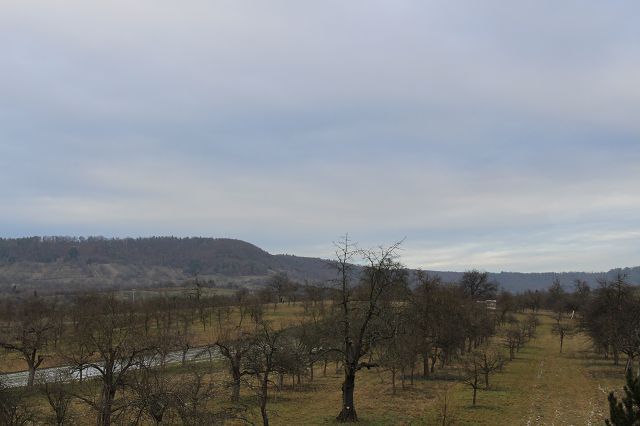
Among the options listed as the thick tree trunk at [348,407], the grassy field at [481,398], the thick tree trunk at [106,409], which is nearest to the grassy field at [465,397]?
the grassy field at [481,398]

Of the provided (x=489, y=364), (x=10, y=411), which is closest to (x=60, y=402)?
(x=10, y=411)

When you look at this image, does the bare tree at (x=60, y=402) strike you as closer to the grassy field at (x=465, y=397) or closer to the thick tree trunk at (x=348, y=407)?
the grassy field at (x=465, y=397)

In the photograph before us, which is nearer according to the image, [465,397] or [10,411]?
[10,411]

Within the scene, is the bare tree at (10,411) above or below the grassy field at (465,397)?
above

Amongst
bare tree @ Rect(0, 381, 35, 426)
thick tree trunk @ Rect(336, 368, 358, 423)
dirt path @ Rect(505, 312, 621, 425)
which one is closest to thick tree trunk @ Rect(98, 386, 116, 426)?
bare tree @ Rect(0, 381, 35, 426)

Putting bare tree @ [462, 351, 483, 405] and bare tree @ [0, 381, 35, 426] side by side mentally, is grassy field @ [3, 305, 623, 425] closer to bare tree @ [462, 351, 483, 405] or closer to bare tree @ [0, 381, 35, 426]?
bare tree @ [462, 351, 483, 405]

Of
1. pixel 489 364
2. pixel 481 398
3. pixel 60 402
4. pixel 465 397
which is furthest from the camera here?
pixel 489 364

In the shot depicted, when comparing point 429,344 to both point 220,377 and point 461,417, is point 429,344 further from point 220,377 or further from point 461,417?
point 220,377

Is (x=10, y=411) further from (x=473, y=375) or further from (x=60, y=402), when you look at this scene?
(x=473, y=375)

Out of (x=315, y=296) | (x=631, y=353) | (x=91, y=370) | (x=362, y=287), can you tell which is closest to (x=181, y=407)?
(x=362, y=287)

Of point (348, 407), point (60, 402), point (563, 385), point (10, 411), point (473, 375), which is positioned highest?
point (10, 411)

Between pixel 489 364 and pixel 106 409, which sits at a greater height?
pixel 106 409

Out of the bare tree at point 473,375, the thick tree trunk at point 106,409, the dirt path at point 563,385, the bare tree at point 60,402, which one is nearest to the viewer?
the thick tree trunk at point 106,409

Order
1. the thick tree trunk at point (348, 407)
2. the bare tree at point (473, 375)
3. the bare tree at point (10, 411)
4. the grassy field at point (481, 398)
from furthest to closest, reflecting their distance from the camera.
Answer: the bare tree at point (473, 375)
the grassy field at point (481, 398)
the thick tree trunk at point (348, 407)
the bare tree at point (10, 411)
